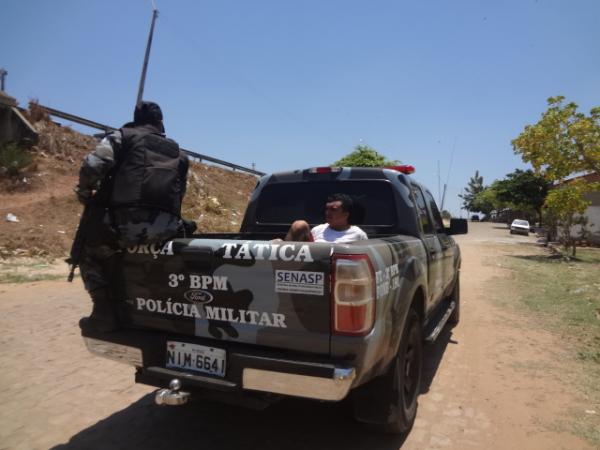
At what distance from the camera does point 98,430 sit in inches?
126

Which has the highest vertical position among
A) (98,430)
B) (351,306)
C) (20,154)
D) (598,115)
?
(598,115)

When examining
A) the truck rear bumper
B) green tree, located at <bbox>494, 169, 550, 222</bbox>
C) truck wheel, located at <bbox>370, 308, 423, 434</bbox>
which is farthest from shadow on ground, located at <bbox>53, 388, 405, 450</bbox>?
green tree, located at <bbox>494, 169, 550, 222</bbox>

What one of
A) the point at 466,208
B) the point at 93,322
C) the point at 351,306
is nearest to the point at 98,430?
the point at 93,322

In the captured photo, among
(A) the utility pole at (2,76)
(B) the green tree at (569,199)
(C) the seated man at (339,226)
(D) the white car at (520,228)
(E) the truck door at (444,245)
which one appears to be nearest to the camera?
(C) the seated man at (339,226)

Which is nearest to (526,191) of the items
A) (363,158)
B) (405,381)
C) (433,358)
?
(363,158)

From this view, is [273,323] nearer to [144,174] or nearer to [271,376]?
[271,376]

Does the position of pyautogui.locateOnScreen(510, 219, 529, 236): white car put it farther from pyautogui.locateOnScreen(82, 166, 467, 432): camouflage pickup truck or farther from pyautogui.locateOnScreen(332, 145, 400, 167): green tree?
pyautogui.locateOnScreen(82, 166, 467, 432): camouflage pickup truck

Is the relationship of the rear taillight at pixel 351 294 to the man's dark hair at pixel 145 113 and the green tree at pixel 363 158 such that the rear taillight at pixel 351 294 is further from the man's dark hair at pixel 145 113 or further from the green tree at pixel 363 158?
the green tree at pixel 363 158

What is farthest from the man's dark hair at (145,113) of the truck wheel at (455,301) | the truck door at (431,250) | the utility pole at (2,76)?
the utility pole at (2,76)

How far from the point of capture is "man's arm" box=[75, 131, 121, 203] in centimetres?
290

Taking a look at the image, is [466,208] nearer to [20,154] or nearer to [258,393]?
[20,154]

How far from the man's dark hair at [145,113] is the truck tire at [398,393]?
2330mm

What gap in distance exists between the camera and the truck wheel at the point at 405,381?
9.31 ft

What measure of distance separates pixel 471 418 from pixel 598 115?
58.4 feet
